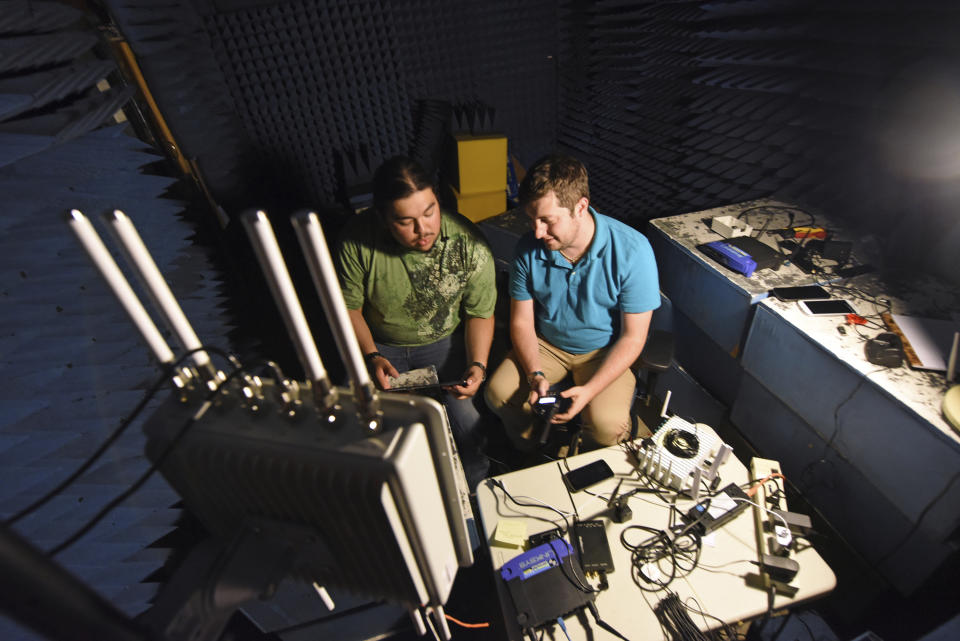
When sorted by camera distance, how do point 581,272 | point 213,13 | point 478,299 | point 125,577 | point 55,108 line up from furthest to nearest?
point 213,13, point 478,299, point 581,272, point 125,577, point 55,108

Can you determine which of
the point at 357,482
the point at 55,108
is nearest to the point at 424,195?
the point at 55,108

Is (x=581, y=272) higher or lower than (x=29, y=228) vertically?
lower

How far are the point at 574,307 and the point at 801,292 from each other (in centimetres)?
92

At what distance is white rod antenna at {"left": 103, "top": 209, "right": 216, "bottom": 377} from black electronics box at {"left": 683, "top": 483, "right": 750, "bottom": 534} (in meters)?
1.42

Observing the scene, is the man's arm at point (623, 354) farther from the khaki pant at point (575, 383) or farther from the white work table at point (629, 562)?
the white work table at point (629, 562)

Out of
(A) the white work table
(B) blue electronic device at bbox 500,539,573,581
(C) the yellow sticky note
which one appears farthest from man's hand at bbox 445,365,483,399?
(B) blue electronic device at bbox 500,539,573,581

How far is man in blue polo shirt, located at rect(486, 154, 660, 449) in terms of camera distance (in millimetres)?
1779

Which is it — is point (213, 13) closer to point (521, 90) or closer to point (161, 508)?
point (521, 90)

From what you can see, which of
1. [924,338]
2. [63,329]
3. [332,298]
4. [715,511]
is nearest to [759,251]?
[924,338]

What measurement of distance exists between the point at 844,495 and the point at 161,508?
2579mm

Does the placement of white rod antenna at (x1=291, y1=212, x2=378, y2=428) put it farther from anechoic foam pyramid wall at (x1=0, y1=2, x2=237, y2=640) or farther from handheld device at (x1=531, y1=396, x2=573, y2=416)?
handheld device at (x1=531, y1=396, x2=573, y2=416)

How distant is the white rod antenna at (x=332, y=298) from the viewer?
16.9 inches

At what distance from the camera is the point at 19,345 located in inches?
47.7

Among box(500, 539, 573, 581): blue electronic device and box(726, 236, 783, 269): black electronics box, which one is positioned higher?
box(726, 236, 783, 269): black electronics box
